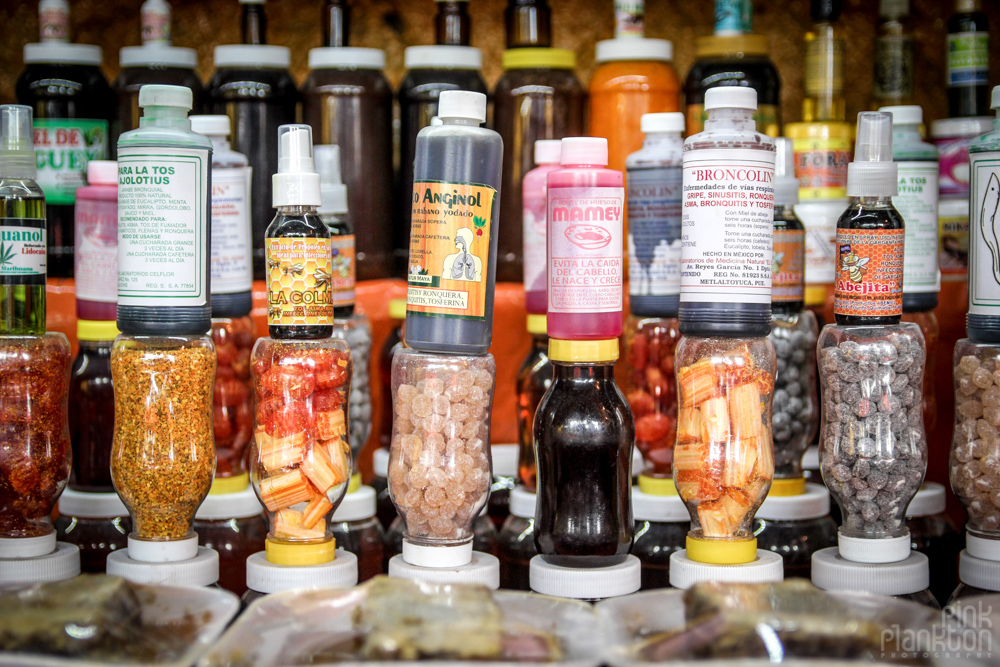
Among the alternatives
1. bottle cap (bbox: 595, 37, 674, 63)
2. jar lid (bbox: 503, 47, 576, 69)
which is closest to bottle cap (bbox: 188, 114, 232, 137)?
jar lid (bbox: 503, 47, 576, 69)

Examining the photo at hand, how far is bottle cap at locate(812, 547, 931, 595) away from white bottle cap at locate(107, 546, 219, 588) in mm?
621

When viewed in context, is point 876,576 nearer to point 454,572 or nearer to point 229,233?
point 454,572

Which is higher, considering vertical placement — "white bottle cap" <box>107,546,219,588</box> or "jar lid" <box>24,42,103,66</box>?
"jar lid" <box>24,42,103,66</box>

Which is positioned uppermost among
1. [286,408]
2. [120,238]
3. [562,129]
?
[562,129]

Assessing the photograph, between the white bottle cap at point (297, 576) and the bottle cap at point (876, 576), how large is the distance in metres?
0.48

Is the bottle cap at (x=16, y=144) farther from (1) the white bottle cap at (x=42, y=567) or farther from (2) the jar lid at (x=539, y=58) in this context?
(2) the jar lid at (x=539, y=58)

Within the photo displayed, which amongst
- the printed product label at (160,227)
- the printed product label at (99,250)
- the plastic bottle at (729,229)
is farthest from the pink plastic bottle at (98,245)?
the plastic bottle at (729,229)

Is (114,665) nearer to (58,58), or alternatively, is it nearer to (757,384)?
(757,384)

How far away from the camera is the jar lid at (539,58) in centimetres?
154

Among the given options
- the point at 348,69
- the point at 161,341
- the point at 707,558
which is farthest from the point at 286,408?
the point at 348,69

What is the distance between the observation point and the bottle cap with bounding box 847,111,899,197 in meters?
1.06

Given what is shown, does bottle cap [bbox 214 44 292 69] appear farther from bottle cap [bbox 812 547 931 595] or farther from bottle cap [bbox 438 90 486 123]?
bottle cap [bbox 812 547 931 595]

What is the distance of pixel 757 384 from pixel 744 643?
30 cm

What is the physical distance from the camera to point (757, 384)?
101 centimetres
